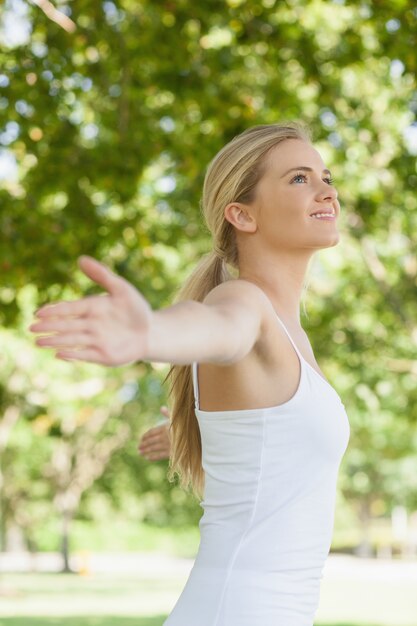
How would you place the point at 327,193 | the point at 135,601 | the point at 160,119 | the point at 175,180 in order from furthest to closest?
the point at 135,601
the point at 175,180
the point at 160,119
the point at 327,193

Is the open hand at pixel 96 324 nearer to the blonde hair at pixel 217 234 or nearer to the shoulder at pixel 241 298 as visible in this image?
the shoulder at pixel 241 298

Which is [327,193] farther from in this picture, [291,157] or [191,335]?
[191,335]

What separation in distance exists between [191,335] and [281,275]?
77cm

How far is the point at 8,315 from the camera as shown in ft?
30.4

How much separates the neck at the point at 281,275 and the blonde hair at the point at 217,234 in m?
0.14

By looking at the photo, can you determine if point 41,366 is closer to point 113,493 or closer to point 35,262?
point 35,262

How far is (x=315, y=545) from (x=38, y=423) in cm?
894

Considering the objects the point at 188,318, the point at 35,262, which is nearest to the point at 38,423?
the point at 35,262

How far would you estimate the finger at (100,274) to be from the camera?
1.71m

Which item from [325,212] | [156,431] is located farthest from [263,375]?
[156,431]

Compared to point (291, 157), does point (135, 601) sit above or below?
above

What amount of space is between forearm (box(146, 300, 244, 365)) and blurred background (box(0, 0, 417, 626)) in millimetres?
1121

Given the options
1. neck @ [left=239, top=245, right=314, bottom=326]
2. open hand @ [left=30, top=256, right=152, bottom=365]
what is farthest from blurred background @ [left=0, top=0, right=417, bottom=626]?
open hand @ [left=30, top=256, right=152, bottom=365]

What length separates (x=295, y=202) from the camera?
256 centimetres
